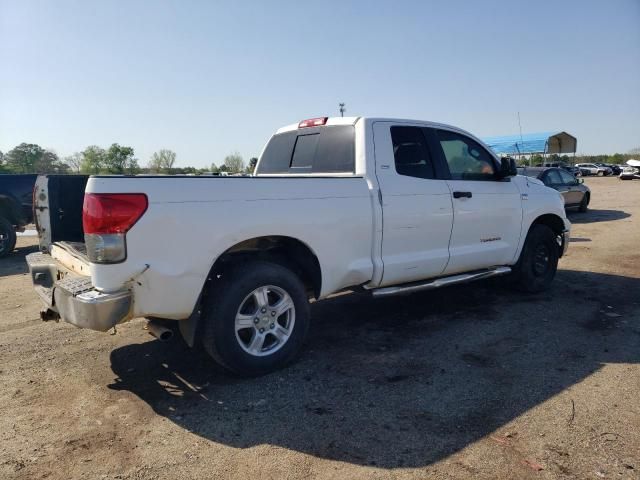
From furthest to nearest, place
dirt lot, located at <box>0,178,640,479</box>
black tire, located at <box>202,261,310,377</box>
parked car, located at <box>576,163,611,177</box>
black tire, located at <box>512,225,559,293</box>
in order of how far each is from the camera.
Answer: parked car, located at <box>576,163,611,177</box> → black tire, located at <box>512,225,559,293</box> → black tire, located at <box>202,261,310,377</box> → dirt lot, located at <box>0,178,640,479</box>

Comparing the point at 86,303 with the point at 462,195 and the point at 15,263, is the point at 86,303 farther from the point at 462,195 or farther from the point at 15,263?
the point at 15,263

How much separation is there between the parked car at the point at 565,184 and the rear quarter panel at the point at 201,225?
40.6ft

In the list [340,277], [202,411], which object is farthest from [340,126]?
[202,411]

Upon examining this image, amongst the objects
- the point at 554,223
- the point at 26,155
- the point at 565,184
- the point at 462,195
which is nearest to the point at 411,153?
the point at 462,195

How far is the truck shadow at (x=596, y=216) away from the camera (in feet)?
50.1

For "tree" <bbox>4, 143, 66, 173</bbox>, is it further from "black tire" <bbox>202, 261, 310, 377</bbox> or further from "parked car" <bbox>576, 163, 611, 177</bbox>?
"parked car" <bbox>576, 163, 611, 177</bbox>

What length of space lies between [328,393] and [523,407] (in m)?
1.36

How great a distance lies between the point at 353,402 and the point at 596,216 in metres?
15.7

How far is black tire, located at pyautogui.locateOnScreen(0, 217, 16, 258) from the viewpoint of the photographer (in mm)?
9797

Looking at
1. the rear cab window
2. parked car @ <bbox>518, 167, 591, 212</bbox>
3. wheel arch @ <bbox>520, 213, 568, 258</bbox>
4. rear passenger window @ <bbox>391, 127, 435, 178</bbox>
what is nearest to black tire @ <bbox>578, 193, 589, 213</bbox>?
parked car @ <bbox>518, 167, 591, 212</bbox>

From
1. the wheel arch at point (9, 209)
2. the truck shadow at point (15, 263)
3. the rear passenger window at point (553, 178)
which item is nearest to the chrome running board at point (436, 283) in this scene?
the truck shadow at point (15, 263)

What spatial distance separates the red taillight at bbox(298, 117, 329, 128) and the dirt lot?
214 cm

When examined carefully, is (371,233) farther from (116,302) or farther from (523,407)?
(116,302)

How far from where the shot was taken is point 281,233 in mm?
3861
